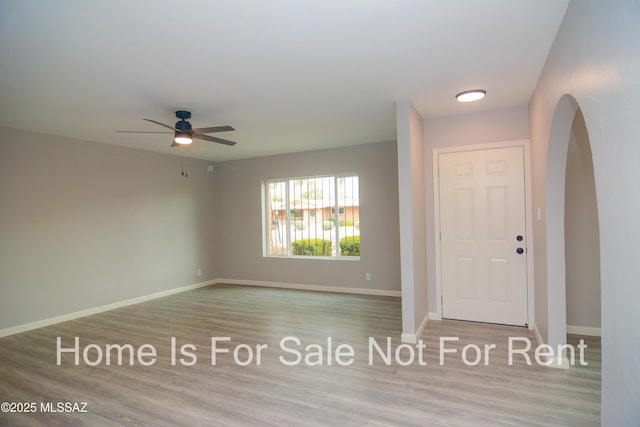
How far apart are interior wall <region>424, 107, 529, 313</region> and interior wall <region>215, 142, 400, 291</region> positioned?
1.39 metres

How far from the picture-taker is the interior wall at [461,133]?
12.7ft

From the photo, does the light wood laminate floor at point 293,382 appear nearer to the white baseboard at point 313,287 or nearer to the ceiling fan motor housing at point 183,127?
the white baseboard at point 313,287

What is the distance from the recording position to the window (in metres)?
6.12

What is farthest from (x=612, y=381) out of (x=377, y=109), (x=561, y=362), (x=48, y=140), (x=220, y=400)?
(x=48, y=140)

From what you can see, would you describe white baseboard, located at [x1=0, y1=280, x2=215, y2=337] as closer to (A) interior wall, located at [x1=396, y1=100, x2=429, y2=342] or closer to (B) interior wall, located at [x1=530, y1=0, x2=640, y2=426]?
(A) interior wall, located at [x1=396, y1=100, x2=429, y2=342]

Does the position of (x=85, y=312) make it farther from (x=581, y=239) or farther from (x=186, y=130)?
(x=581, y=239)

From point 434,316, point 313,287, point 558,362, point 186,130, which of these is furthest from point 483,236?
point 186,130

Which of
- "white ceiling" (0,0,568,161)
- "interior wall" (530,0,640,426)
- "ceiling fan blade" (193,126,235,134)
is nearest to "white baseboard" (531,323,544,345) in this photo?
"interior wall" (530,0,640,426)

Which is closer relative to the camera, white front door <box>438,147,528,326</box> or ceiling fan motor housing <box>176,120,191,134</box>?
ceiling fan motor housing <box>176,120,191,134</box>

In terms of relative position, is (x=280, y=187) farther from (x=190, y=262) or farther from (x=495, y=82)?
(x=495, y=82)

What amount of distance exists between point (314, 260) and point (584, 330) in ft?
13.0

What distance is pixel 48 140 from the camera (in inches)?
182

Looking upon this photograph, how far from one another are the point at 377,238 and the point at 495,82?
10.4 ft

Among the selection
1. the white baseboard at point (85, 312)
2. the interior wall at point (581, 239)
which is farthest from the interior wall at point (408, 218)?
the white baseboard at point (85, 312)
